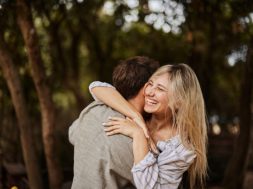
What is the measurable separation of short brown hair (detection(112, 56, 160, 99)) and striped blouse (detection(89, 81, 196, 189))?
16.8 inches

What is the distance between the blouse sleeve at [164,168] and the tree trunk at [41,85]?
302 centimetres

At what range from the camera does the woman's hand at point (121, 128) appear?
3.36 meters

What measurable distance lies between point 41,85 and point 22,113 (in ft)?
1.43

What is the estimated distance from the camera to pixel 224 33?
497 inches

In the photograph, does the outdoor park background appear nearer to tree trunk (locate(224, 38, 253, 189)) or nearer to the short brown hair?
tree trunk (locate(224, 38, 253, 189))

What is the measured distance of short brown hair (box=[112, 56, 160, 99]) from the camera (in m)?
3.61

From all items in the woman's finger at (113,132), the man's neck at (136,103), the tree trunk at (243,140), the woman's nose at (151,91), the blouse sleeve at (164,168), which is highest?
the woman's nose at (151,91)

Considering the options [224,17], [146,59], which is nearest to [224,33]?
[224,17]

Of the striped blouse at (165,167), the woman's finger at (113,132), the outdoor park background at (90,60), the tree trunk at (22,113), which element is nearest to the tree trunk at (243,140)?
the outdoor park background at (90,60)

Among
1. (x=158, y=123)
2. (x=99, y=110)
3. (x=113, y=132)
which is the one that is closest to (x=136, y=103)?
(x=158, y=123)

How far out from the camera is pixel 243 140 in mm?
8945

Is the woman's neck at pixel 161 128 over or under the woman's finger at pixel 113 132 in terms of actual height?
under

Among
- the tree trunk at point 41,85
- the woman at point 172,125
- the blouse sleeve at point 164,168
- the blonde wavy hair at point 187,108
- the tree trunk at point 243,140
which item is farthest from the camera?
the tree trunk at point 243,140

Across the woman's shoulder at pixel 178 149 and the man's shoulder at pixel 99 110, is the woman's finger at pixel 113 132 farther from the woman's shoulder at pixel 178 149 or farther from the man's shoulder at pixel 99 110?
the woman's shoulder at pixel 178 149
